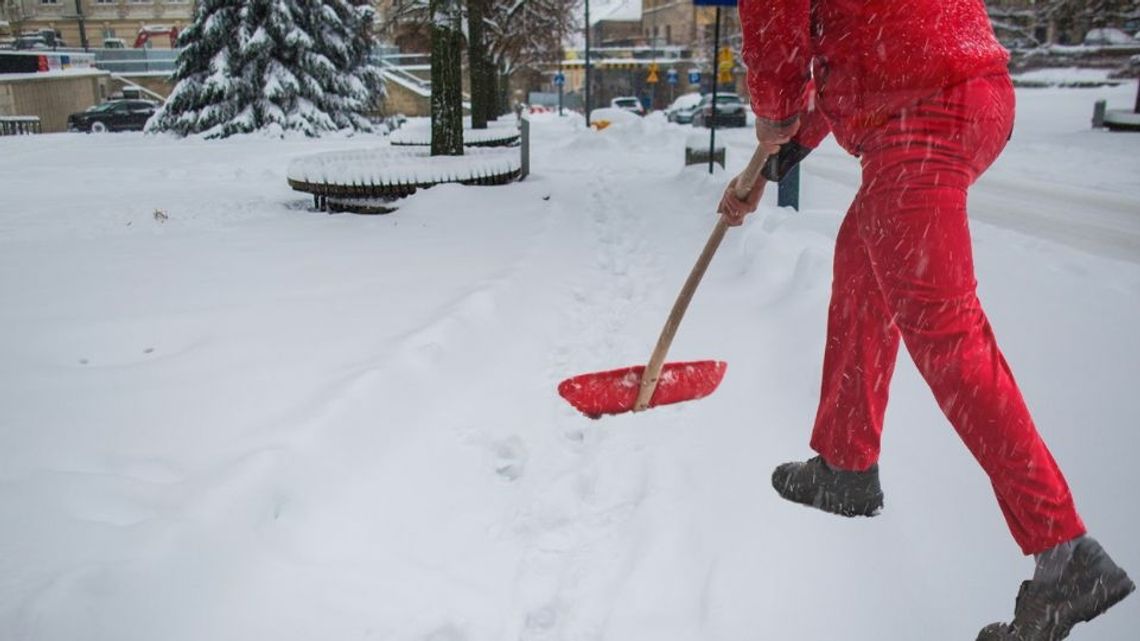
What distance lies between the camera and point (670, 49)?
215 ft

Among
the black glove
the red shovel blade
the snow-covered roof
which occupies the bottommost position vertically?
the red shovel blade

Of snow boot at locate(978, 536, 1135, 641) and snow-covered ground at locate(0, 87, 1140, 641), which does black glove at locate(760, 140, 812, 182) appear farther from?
snow boot at locate(978, 536, 1135, 641)

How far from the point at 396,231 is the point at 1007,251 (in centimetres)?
512

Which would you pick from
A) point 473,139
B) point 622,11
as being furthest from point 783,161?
point 622,11

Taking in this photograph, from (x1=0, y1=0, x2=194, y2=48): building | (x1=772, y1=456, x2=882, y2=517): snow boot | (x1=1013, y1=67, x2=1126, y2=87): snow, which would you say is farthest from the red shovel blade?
(x1=0, y1=0, x2=194, y2=48): building

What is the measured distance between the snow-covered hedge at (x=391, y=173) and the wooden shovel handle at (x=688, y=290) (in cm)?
620

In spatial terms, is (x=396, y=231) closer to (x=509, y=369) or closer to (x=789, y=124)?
(x=509, y=369)

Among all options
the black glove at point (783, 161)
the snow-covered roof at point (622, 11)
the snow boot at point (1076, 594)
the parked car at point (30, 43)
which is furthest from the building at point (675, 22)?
the snow boot at point (1076, 594)

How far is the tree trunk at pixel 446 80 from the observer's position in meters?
9.65

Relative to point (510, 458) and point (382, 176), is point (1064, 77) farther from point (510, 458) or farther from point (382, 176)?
point (510, 458)

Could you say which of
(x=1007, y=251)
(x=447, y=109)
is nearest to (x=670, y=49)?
(x=447, y=109)

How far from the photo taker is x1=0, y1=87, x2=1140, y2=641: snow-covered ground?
200 cm

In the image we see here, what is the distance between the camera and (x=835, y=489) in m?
2.25

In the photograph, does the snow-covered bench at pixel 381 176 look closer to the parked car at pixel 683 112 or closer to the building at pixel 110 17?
the parked car at pixel 683 112
